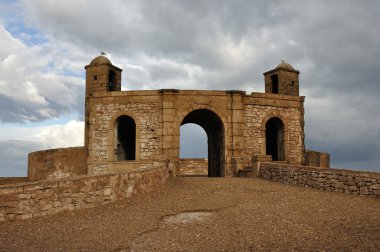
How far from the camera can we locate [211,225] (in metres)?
6.98

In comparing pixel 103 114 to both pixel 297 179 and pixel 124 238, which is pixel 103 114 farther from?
pixel 124 238

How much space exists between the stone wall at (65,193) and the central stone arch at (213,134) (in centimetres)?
795

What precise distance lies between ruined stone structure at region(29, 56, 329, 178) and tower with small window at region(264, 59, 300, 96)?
75 centimetres

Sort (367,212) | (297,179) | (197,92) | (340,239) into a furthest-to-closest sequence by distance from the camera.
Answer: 1. (197,92)
2. (297,179)
3. (367,212)
4. (340,239)

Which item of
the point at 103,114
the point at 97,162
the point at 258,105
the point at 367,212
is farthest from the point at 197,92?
the point at 367,212

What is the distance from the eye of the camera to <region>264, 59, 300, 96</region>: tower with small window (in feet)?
66.6

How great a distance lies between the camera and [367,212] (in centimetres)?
782

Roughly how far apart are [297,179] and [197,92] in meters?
6.97

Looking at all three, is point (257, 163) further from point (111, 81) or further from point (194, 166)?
point (194, 166)

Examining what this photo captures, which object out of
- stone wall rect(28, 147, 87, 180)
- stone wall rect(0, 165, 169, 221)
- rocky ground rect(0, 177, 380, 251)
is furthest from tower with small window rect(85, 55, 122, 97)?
rocky ground rect(0, 177, 380, 251)

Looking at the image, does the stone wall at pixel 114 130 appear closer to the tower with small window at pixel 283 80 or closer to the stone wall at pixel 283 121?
the stone wall at pixel 283 121

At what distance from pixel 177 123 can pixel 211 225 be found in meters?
10.4

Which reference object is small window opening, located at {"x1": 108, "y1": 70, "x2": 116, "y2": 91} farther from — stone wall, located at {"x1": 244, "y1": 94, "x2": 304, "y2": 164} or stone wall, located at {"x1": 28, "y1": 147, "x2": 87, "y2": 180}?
stone wall, located at {"x1": 244, "y1": 94, "x2": 304, "y2": 164}

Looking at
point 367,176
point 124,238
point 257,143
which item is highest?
point 257,143
